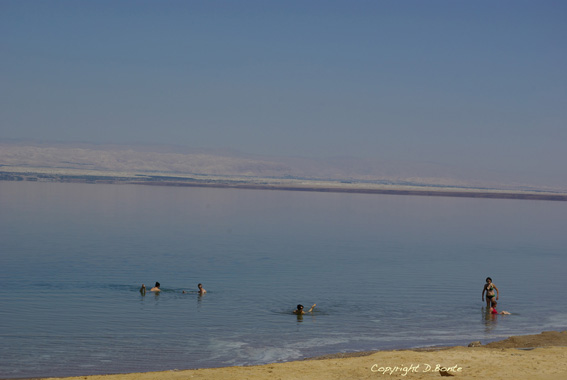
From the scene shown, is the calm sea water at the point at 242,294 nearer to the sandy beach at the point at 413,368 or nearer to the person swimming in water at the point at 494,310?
the person swimming in water at the point at 494,310

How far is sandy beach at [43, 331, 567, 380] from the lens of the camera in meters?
17.1

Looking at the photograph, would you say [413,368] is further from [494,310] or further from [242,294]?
[242,294]

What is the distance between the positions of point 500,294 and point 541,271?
36.9 ft

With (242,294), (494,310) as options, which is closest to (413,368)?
(494,310)

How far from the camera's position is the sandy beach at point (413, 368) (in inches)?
674

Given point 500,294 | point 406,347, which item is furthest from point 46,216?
point 406,347

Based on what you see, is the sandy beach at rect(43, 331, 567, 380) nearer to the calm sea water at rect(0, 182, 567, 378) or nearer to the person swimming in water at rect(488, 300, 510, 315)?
the calm sea water at rect(0, 182, 567, 378)

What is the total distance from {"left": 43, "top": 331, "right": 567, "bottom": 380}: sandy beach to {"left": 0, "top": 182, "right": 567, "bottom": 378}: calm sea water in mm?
2641

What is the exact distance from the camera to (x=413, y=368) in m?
17.7

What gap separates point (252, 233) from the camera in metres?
65.7

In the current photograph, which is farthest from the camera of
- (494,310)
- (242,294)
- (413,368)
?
(242,294)

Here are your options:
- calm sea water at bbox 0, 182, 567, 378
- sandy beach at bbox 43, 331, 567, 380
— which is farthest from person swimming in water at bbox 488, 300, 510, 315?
sandy beach at bbox 43, 331, 567, 380

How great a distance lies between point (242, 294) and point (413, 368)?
16.0 metres

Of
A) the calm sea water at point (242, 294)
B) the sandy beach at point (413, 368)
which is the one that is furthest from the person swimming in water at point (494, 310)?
the sandy beach at point (413, 368)
